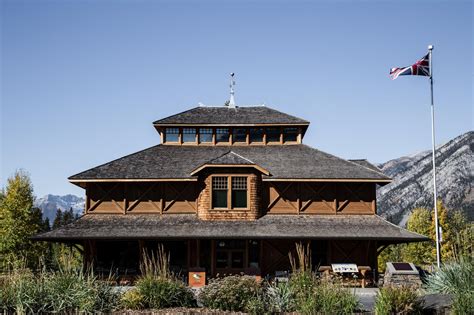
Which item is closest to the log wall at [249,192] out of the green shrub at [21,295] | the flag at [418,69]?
the flag at [418,69]

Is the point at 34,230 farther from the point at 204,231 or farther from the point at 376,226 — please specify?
the point at 376,226

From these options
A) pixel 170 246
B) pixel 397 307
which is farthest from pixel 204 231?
pixel 397 307

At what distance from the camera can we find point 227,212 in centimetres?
2734

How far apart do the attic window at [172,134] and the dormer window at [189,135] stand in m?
0.53

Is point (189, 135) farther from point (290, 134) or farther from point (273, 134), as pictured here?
point (290, 134)

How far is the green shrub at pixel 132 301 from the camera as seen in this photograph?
1458 centimetres

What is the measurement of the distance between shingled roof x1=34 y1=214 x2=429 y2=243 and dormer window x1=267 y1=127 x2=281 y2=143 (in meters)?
6.29

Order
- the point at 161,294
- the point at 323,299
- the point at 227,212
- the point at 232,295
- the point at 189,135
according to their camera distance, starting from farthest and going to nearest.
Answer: the point at 189,135 < the point at 227,212 < the point at 161,294 < the point at 232,295 < the point at 323,299

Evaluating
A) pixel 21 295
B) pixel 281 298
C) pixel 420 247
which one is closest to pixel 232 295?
pixel 281 298

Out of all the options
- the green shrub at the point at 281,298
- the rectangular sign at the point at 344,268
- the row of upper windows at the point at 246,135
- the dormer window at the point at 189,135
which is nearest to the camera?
the green shrub at the point at 281,298

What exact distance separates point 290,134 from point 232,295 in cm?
1862

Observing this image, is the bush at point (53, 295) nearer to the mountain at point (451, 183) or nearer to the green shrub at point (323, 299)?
the green shrub at point (323, 299)

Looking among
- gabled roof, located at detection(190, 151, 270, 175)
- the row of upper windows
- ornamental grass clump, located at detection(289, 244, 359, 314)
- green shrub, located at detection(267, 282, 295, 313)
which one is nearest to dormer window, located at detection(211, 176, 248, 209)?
gabled roof, located at detection(190, 151, 270, 175)

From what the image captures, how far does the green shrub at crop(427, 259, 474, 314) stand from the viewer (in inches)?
506
